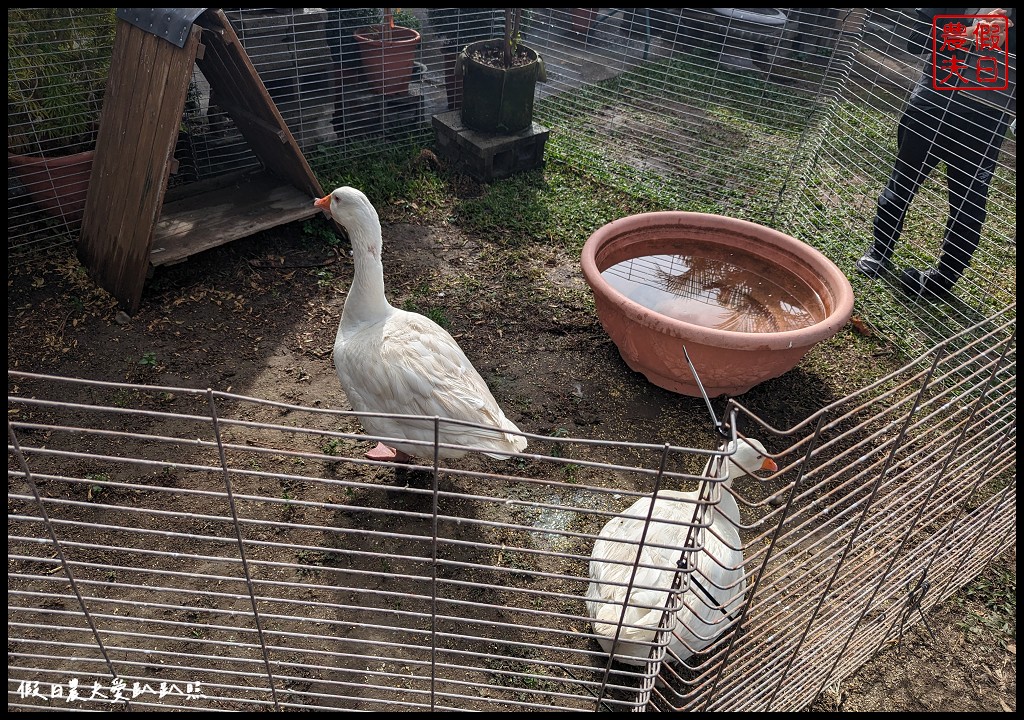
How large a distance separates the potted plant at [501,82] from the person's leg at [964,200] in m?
3.16

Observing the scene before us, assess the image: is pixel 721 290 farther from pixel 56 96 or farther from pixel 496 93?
pixel 56 96

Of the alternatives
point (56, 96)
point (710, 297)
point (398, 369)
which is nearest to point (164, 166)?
point (56, 96)

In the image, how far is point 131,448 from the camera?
3887 mm

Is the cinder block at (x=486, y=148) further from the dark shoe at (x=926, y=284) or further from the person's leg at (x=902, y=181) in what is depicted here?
the dark shoe at (x=926, y=284)

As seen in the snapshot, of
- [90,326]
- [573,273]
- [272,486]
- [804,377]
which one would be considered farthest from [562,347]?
[90,326]

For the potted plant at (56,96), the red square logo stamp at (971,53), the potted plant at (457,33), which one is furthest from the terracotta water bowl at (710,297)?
the potted plant at (56,96)

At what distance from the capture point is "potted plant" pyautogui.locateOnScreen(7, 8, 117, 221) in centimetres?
459

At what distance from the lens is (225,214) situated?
513 cm

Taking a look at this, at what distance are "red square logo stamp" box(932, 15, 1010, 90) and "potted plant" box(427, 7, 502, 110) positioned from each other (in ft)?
11.6

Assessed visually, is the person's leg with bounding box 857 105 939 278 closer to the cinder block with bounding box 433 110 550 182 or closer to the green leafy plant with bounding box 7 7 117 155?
the cinder block with bounding box 433 110 550 182

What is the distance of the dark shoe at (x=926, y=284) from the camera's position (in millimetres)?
5227

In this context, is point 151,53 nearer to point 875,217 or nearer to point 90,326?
point 90,326

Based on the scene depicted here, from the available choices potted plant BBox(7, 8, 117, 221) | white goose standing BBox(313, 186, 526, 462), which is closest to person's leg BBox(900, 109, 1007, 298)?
white goose standing BBox(313, 186, 526, 462)

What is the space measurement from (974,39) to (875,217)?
51.5 inches
